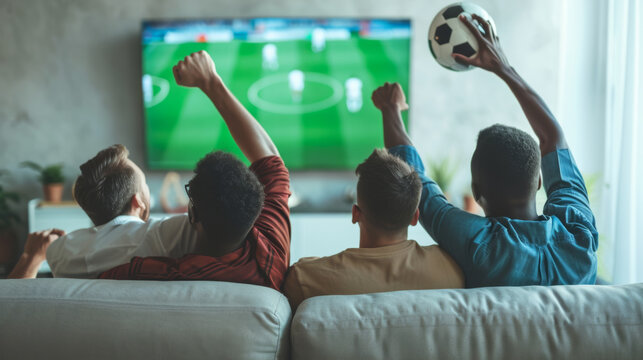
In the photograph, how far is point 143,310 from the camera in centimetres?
89

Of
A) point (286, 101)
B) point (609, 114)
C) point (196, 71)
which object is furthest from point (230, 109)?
point (609, 114)

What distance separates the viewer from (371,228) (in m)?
1.20

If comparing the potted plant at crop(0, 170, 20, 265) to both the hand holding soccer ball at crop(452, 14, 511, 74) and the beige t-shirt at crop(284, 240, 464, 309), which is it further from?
the hand holding soccer ball at crop(452, 14, 511, 74)

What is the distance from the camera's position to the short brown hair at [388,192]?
116 centimetres

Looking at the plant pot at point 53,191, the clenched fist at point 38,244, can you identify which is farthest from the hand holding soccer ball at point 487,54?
the plant pot at point 53,191

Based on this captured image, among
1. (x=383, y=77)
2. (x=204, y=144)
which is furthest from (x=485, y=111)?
(x=204, y=144)

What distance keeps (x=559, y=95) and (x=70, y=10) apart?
4.07 m

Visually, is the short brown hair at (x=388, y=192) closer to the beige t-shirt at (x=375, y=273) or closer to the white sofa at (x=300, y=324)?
the beige t-shirt at (x=375, y=273)

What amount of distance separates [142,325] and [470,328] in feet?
1.99

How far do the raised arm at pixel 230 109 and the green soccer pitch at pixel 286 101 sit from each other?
245 cm

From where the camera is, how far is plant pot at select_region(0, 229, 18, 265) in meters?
3.80

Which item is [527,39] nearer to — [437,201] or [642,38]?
[642,38]

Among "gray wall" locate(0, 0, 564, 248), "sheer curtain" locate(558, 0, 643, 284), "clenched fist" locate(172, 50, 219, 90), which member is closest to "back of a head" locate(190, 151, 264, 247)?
"clenched fist" locate(172, 50, 219, 90)

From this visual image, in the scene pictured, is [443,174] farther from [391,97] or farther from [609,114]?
[391,97]
